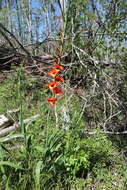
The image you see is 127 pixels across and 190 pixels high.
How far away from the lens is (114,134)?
3555 millimetres

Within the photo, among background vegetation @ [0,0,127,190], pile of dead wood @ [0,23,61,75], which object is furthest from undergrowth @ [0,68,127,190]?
pile of dead wood @ [0,23,61,75]

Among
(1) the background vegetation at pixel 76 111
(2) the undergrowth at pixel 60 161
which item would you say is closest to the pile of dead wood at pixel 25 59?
(1) the background vegetation at pixel 76 111

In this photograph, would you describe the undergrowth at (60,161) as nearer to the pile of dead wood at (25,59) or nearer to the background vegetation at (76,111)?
the background vegetation at (76,111)

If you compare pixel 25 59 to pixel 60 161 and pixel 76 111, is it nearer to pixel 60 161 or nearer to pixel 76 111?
pixel 76 111

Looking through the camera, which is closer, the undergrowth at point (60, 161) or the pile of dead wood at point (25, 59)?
the undergrowth at point (60, 161)

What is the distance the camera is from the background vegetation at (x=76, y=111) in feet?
7.50

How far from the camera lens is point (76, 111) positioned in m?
3.22

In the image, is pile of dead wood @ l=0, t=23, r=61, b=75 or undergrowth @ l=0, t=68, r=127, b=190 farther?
pile of dead wood @ l=0, t=23, r=61, b=75

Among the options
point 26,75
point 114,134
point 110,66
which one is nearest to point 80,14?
point 110,66

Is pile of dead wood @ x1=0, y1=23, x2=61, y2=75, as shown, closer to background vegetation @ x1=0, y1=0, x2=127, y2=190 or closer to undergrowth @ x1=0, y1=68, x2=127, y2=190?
background vegetation @ x1=0, y1=0, x2=127, y2=190

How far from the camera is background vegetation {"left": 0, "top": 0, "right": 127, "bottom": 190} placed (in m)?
2.29

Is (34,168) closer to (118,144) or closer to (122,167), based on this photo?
(122,167)

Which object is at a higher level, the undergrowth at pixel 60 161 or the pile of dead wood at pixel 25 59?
the pile of dead wood at pixel 25 59

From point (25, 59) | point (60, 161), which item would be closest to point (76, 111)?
point (60, 161)
